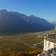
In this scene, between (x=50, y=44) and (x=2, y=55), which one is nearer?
(x=2, y=55)

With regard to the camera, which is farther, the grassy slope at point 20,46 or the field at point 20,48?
the grassy slope at point 20,46

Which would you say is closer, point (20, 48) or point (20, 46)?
point (20, 48)

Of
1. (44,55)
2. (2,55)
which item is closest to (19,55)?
(2,55)

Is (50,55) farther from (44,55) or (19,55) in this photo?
(19,55)

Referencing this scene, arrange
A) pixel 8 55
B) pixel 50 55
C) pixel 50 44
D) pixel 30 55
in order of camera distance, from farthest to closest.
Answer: pixel 50 44 → pixel 8 55 → pixel 30 55 → pixel 50 55

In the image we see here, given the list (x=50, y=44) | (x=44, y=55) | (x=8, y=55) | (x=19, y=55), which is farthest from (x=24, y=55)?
(x=50, y=44)

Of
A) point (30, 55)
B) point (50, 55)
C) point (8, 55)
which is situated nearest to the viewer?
point (50, 55)

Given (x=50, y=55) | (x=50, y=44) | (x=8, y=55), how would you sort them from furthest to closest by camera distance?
1. (x=50, y=44)
2. (x=8, y=55)
3. (x=50, y=55)

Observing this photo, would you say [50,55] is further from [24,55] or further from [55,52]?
[24,55]

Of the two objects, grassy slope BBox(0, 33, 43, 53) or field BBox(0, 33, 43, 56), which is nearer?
field BBox(0, 33, 43, 56)
